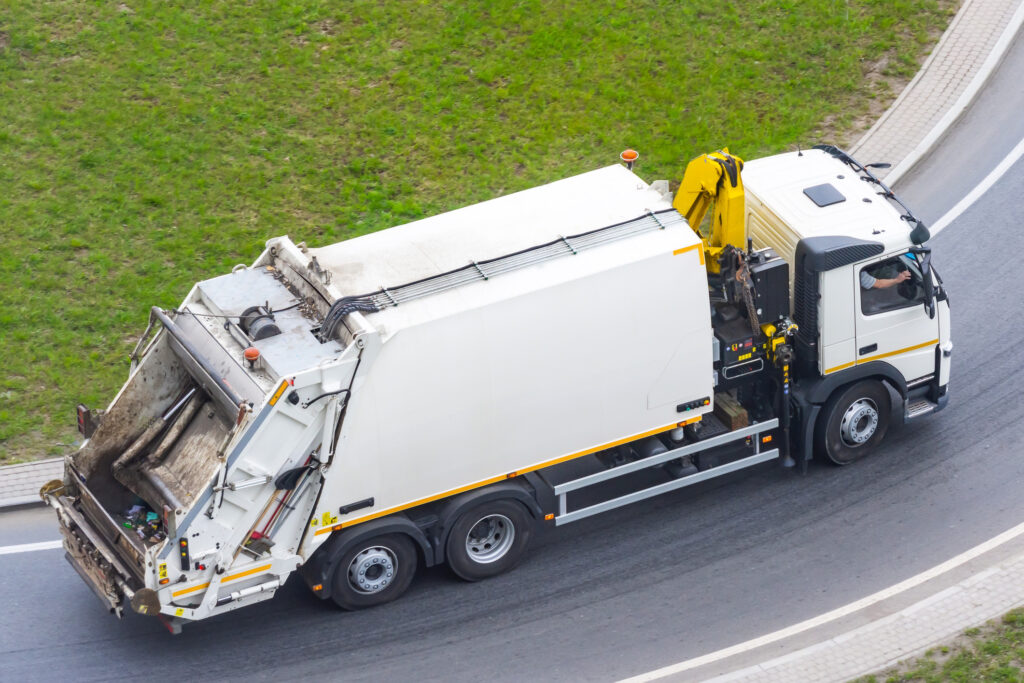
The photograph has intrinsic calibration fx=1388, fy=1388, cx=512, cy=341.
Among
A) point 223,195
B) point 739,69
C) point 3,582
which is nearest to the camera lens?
point 3,582

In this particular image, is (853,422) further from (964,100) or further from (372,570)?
(964,100)

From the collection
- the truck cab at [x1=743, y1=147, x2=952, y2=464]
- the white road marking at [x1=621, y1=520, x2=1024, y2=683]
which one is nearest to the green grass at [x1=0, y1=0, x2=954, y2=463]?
the truck cab at [x1=743, y1=147, x2=952, y2=464]

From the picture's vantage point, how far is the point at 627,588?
1351cm

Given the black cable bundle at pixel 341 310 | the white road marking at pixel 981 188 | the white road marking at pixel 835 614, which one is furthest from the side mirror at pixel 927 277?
the black cable bundle at pixel 341 310

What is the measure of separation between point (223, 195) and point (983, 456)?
10425 millimetres

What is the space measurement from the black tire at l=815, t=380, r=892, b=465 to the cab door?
1.13 ft

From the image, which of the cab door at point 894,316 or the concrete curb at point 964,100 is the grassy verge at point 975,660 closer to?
the cab door at point 894,316

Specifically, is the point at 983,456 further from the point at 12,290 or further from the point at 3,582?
the point at 12,290

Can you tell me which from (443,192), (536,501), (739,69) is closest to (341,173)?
(443,192)

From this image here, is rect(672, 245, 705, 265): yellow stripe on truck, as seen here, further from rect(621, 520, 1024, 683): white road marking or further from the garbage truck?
rect(621, 520, 1024, 683): white road marking

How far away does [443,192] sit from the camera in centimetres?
1906

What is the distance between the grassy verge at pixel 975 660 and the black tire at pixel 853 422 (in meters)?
2.65

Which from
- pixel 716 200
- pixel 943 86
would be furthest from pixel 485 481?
pixel 943 86

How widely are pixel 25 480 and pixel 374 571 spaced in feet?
14.7
